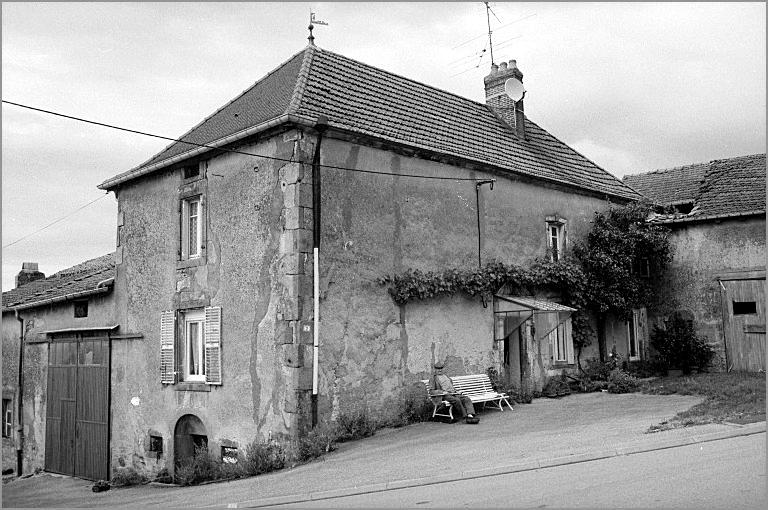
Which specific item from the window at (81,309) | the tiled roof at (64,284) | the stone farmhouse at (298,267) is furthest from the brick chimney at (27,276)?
the window at (81,309)

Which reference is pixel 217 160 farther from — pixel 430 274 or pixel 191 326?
pixel 430 274

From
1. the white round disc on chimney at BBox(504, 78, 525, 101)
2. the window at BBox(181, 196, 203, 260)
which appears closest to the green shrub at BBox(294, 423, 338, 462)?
the window at BBox(181, 196, 203, 260)

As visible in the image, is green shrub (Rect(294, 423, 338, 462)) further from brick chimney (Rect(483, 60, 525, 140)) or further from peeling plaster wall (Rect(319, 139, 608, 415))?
brick chimney (Rect(483, 60, 525, 140))

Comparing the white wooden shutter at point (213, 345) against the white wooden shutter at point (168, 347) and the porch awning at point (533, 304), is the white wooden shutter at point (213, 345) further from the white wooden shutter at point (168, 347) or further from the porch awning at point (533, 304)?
the porch awning at point (533, 304)

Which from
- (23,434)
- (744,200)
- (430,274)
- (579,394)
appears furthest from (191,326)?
(744,200)

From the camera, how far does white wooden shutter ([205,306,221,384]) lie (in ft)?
44.7

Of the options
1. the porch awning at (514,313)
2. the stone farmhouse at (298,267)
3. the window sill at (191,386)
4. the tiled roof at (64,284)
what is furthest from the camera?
the tiled roof at (64,284)

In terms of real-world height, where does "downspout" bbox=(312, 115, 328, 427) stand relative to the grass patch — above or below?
above

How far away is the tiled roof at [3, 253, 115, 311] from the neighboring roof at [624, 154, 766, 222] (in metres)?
15.6

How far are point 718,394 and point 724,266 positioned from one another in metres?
5.78

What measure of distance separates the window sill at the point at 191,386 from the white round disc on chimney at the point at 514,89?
1158 cm

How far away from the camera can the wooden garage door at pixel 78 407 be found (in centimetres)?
1636

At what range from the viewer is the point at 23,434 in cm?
1906

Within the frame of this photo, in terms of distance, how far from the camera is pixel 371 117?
14859mm
